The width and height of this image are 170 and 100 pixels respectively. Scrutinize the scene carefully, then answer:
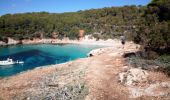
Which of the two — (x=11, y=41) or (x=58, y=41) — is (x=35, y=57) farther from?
(x=58, y=41)

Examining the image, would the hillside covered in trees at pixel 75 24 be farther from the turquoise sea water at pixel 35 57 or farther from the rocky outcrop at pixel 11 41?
the turquoise sea water at pixel 35 57

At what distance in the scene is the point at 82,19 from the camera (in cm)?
18425

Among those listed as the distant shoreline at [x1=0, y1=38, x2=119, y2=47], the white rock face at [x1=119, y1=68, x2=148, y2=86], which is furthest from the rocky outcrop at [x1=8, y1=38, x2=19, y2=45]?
the white rock face at [x1=119, y1=68, x2=148, y2=86]

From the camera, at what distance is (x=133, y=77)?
30.8 meters

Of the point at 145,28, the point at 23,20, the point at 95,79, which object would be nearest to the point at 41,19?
the point at 23,20

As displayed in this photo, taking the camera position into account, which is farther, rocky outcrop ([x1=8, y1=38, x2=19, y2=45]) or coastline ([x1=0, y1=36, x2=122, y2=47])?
rocky outcrop ([x1=8, y1=38, x2=19, y2=45])

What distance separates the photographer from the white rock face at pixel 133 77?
30.4 metres

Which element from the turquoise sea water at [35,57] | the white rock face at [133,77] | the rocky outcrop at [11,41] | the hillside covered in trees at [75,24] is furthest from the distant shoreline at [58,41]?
the white rock face at [133,77]

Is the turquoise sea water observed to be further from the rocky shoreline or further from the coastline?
the rocky shoreline

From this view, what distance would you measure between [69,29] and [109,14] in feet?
92.3

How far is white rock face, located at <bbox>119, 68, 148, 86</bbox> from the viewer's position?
30.4 metres

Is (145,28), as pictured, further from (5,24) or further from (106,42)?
(5,24)

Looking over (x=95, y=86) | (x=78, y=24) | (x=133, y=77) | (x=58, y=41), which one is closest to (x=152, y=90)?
(x=133, y=77)

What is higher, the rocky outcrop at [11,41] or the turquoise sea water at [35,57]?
the rocky outcrop at [11,41]
